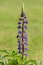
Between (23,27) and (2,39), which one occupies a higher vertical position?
(23,27)

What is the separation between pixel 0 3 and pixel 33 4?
209cm

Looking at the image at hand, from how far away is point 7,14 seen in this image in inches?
707

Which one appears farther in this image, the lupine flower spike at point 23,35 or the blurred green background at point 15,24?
the blurred green background at point 15,24

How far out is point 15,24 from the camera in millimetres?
14773

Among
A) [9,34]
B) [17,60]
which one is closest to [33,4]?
[9,34]

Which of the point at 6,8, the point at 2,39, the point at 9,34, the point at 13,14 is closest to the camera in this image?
the point at 2,39

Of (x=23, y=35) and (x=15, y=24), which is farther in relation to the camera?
(x=15, y=24)

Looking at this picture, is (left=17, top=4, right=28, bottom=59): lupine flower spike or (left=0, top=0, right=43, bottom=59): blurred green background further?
(left=0, top=0, right=43, bottom=59): blurred green background

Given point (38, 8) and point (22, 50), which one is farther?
point (38, 8)

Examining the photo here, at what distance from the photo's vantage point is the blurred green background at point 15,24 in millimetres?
10245

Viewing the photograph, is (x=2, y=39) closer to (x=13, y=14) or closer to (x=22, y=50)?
(x=13, y=14)

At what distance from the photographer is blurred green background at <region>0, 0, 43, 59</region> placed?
10.2 meters

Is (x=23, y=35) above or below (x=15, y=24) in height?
above

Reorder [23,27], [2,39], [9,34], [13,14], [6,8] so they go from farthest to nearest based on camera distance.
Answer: [6,8] < [13,14] < [9,34] < [2,39] < [23,27]
